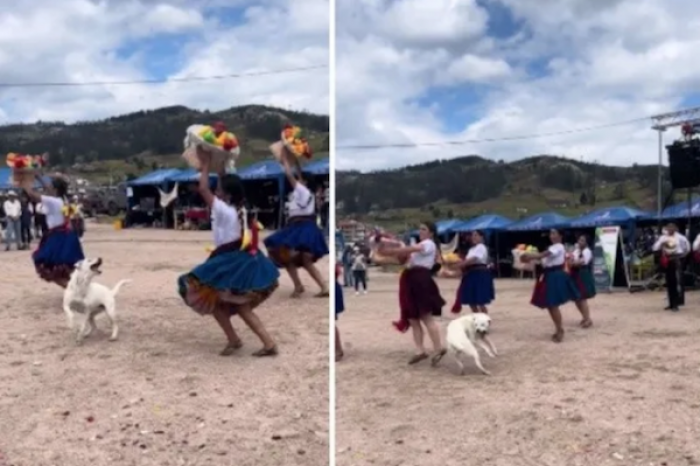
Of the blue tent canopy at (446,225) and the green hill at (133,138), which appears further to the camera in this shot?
the blue tent canopy at (446,225)

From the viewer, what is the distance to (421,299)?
2840 millimetres

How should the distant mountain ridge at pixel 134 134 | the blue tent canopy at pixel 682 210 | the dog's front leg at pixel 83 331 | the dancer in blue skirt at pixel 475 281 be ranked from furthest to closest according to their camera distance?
1. the blue tent canopy at pixel 682 210
2. the dancer in blue skirt at pixel 475 281
3. the dog's front leg at pixel 83 331
4. the distant mountain ridge at pixel 134 134

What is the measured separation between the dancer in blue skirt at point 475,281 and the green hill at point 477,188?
0.99 ft

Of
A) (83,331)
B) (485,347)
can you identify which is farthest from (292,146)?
(485,347)

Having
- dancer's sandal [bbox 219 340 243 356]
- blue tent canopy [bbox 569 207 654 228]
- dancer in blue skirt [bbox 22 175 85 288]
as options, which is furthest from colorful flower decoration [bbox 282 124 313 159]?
blue tent canopy [bbox 569 207 654 228]

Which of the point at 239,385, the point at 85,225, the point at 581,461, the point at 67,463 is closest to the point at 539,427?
the point at 581,461

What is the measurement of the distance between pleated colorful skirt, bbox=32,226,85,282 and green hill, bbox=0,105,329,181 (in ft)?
2.01

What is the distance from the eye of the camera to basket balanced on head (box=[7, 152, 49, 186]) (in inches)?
96.3

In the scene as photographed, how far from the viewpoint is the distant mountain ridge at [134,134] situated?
2.05 metres

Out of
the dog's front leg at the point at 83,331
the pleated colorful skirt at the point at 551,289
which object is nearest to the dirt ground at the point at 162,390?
the dog's front leg at the point at 83,331

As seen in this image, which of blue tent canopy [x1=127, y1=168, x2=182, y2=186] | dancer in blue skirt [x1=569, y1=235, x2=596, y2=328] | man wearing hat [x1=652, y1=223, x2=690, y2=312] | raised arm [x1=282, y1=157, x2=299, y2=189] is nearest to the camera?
raised arm [x1=282, y1=157, x2=299, y2=189]

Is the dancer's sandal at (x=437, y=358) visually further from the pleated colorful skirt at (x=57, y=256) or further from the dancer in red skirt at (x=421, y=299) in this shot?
the pleated colorful skirt at (x=57, y=256)

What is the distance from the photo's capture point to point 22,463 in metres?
1.70

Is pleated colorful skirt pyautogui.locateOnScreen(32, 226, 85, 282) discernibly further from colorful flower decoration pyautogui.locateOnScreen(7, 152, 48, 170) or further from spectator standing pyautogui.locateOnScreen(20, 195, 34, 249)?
colorful flower decoration pyautogui.locateOnScreen(7, 152, 48, 170)
